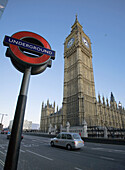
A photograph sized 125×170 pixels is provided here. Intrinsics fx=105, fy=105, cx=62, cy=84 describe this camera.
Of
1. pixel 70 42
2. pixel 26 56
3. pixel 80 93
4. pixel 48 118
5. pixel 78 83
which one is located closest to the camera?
pixel 26 56

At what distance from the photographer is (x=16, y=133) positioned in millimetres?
2049

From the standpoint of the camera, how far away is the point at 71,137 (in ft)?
31.1

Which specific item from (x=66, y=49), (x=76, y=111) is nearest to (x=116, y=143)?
(x=76, y=111)

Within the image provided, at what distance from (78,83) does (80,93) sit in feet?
Result: 15.9

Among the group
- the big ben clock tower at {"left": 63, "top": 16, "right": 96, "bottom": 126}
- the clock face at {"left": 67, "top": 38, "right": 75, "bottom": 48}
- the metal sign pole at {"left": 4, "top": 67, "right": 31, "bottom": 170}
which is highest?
the clock face at {"left": 67, "top": 38, "right": 75, "bottom": 48}

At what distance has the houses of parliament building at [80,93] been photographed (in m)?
43.4

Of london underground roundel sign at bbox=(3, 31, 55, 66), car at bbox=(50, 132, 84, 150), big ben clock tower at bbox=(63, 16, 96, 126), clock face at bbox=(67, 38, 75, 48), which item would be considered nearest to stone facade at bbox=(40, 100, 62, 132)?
big ben clock tower at bbox=(63, 16, 96, 126)

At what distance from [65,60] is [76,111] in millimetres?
30713

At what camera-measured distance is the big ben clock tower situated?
4309 cm

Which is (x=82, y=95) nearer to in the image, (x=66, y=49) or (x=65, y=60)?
(x=65, y=60)

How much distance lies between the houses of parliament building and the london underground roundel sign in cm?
3903

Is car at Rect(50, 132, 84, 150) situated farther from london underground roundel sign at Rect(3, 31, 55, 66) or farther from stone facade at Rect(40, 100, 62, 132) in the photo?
stone facade at Rect(40, 100, 62, 132)

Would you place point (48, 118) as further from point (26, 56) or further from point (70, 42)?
point (26, 56)

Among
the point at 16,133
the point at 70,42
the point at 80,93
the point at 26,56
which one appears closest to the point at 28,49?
the point at 26,56
